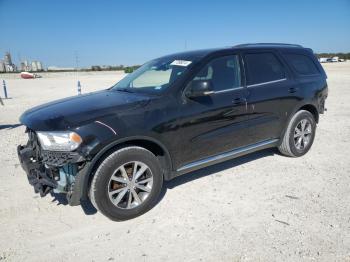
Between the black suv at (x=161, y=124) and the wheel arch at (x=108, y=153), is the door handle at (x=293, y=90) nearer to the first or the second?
the black suv at (x=161, y=124)

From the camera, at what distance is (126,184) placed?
11.4ft

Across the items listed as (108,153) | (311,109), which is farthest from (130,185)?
(311,109)

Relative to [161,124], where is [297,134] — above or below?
below

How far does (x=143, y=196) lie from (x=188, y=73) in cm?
159

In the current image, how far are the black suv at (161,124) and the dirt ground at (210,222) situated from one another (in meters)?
0.39

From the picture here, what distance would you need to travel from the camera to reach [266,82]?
468 centimetres

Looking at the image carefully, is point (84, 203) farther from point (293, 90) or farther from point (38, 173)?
point (293, 90)

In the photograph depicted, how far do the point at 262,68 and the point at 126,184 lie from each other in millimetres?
2698

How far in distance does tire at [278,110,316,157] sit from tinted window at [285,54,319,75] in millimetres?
694

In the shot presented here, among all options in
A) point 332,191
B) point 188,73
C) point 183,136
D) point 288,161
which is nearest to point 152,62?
point 188,73

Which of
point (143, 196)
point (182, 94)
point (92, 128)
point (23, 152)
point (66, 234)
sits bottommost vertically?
point (66, 234)

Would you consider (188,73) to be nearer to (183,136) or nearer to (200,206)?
(183,136)

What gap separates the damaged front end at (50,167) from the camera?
10.3ft

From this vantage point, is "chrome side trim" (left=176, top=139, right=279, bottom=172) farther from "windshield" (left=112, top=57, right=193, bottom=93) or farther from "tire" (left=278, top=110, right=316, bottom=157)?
"windshield" (left=112, top=57, right=193, bottom=93)
